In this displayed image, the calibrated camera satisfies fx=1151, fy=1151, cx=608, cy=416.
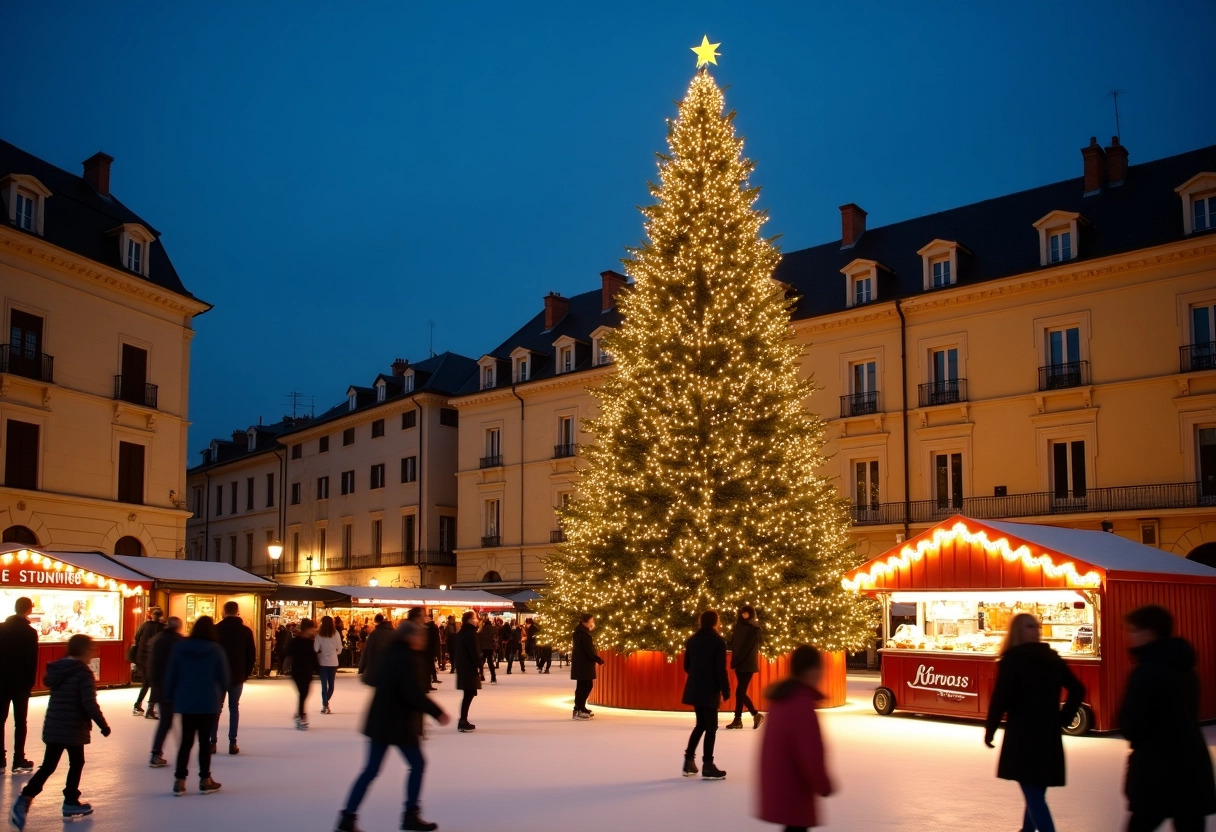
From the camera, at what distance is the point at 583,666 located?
60.4 feet

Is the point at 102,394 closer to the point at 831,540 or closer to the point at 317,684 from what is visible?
the point at 317,684

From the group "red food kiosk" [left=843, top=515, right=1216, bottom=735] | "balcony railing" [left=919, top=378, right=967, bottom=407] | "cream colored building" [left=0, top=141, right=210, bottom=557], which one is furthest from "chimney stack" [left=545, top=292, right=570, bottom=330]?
"red food kiosk" [left=843, top=515, right=1216, bottom=735]

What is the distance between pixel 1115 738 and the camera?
16.1 m

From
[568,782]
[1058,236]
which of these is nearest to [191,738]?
[568,782]

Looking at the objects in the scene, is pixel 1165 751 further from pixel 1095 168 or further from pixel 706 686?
pixel 1095 168

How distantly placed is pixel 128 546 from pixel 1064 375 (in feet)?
93.3

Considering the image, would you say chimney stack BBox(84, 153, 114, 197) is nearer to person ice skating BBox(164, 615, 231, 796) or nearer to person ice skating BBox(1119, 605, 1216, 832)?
person ice skating BBox(164, 615, 231, 796)

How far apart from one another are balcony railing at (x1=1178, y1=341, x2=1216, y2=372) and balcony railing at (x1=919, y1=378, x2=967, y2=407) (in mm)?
6351

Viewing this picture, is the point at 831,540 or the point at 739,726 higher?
the point at 831,540

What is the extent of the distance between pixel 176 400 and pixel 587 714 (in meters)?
23.6

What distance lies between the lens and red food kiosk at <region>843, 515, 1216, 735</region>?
16609 millimetres

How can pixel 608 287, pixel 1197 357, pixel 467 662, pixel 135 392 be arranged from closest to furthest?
pixel 467 662, pixel 1197 357, pixel 135 392, pixel 608 287

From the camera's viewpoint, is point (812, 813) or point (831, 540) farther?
point (831, 540)

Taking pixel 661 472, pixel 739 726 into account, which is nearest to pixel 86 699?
pixel 739 726
